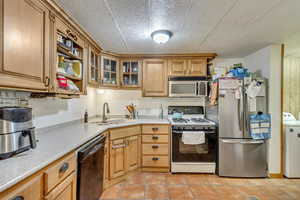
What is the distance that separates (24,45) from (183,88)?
250 centimetres

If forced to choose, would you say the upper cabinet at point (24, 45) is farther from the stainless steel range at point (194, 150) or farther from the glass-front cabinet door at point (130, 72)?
the stainless steel range at point (194, 150)

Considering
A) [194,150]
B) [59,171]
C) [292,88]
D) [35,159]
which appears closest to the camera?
[35,159]

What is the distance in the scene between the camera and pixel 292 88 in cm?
318

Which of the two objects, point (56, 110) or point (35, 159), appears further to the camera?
point (56, 110)

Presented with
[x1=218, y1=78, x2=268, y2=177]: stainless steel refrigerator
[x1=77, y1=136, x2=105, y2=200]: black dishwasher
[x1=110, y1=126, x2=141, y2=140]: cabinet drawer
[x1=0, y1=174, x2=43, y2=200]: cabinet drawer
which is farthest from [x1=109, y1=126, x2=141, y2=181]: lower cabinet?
[x1=218, y1=78, x2=268, y2=177]: stainless steel refrigerator

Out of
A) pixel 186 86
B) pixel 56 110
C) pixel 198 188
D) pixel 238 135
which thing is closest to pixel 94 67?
pixel 56 110

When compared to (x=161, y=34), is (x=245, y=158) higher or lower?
lower

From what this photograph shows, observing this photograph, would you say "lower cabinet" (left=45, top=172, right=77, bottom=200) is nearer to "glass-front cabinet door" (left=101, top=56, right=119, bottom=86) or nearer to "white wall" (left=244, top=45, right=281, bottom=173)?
"glass-front cabinet door" (left=101, top=56, right=119, bottom=86)

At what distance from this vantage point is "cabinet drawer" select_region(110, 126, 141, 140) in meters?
2.28

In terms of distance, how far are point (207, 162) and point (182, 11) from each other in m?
2.34

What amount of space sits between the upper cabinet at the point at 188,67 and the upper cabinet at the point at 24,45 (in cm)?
222

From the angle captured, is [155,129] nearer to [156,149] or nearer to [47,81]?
[156,149]

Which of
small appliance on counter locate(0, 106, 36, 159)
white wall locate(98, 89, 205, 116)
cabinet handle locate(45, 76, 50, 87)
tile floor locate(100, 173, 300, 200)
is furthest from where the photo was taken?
white wall locate(98, 89, 205, 116)

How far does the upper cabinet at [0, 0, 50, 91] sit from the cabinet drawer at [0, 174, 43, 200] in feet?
2.04
